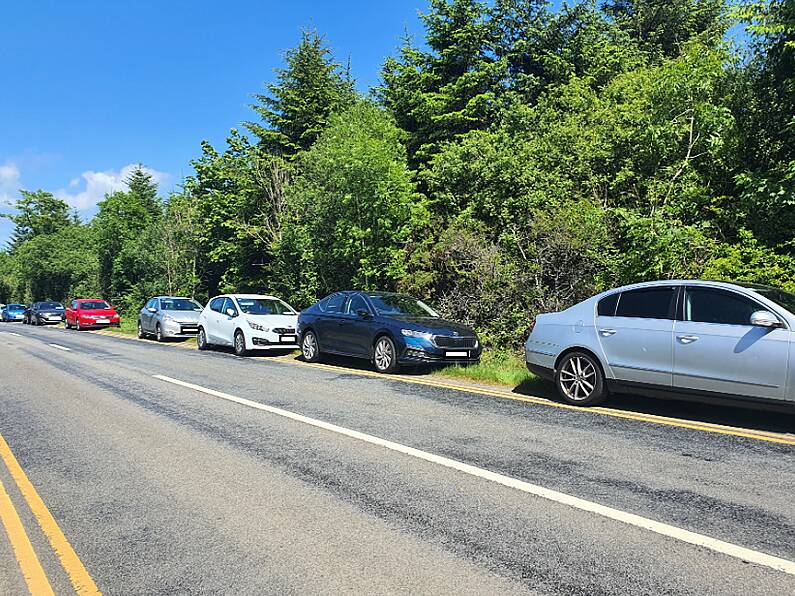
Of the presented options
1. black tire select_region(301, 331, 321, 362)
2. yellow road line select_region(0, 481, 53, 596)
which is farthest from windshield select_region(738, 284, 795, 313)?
black tire select_region(301, 331, 321, 362)

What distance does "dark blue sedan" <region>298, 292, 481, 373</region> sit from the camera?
1134 cm

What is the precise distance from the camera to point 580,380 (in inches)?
322

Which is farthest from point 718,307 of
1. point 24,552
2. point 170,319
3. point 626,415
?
point 170,319

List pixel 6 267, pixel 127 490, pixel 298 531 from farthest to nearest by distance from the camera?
1. pixel 6 267
2. pixel 127 490
3. pixel 298 531

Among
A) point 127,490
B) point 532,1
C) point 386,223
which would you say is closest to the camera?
point 127,490

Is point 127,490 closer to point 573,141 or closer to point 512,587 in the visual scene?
point 512,587

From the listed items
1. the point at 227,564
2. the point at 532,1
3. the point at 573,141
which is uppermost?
the point at 532,1

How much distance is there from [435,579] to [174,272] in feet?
107

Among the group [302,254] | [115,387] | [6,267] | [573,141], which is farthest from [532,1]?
[6,267]

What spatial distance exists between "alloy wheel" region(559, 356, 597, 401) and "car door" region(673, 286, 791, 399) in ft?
3.83

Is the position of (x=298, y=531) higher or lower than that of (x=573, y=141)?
lower

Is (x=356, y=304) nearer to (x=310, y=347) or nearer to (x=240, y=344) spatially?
(x=310, y=347)

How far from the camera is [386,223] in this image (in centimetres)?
1680

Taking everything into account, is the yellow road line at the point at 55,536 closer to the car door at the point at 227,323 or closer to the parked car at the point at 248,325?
the parked car at the point at 248,325
